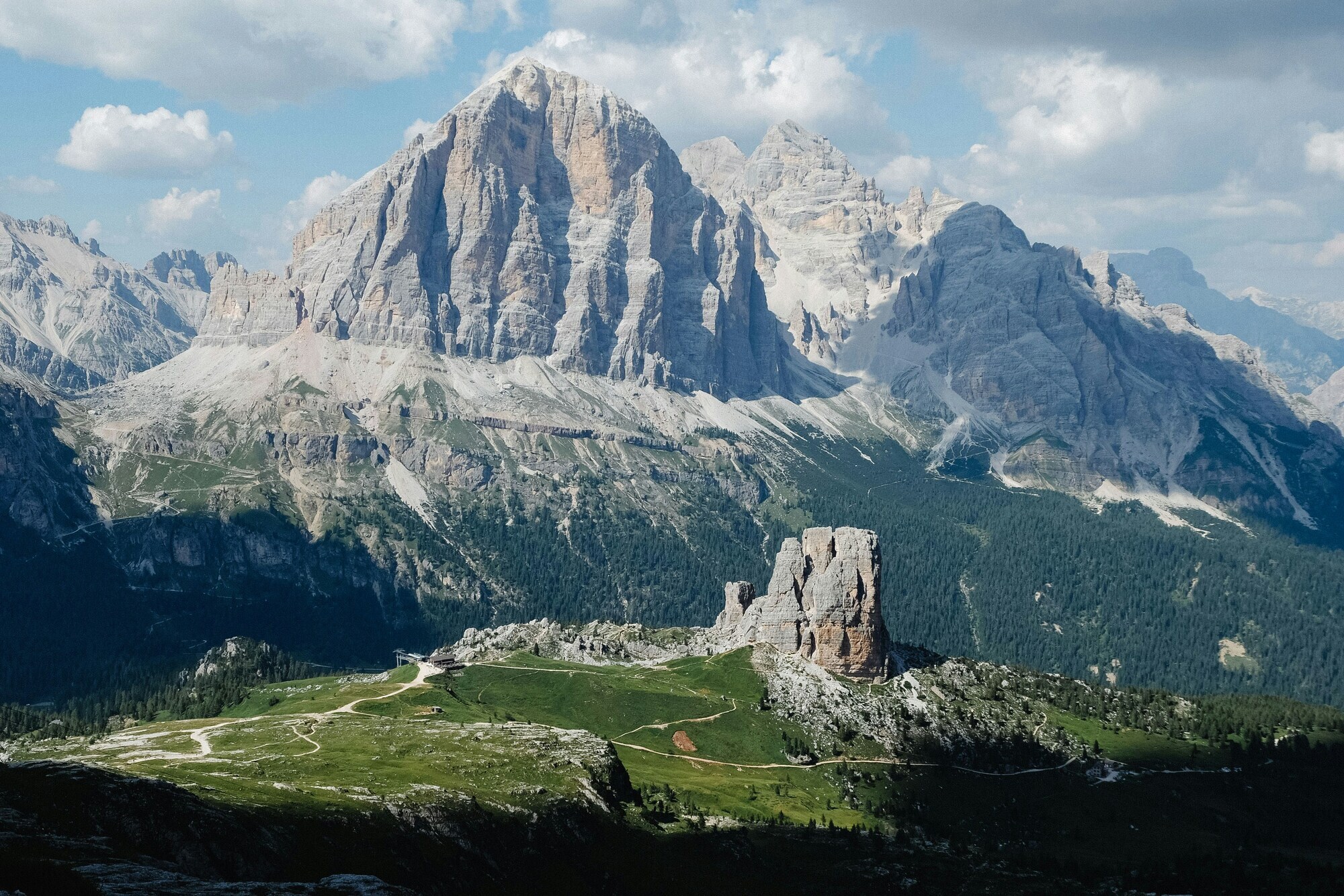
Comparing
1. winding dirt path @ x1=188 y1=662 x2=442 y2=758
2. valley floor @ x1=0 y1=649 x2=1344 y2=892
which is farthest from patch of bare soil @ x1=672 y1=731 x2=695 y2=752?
winding dirt path @ x1=188 y1=662 x2=442 y2=758

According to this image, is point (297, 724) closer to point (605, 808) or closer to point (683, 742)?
point (605, 808)

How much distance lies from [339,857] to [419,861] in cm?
914

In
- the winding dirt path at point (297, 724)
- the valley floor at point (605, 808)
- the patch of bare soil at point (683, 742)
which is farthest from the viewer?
the patch of bare soil at point (683, 742)

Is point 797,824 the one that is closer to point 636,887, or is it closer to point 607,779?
point 607,779

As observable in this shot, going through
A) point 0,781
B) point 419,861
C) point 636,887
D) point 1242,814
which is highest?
point 0,781

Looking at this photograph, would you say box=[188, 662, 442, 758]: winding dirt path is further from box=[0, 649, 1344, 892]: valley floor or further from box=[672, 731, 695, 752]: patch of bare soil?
box=[672, 731, 695, 752]: patch of bare soil

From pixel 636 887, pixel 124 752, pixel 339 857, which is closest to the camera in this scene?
pixel 339 857

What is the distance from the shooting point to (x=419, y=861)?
10812 cm

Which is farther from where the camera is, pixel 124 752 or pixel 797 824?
pixel 797 824

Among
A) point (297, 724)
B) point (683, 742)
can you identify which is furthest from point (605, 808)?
point (297, 724)

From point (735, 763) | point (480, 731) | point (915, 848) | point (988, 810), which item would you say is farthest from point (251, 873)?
point (988, 810)

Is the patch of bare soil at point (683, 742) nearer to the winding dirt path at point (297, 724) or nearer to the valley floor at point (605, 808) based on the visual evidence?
the valley floor at point (605, 808)

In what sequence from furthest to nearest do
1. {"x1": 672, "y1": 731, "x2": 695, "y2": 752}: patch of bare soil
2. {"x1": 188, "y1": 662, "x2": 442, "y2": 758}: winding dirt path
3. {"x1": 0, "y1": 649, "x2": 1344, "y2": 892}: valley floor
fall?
{"x1": 672, "y1": 731, "x2": 695, "y2": 752}: patch of bare soil
{"x1": 188, "y1": 662, "x2": 442, "y2": 758}: winding dirt path
{"x1": 0, "y1": 649, "x2": 1344, "y2": 892}: valley floor

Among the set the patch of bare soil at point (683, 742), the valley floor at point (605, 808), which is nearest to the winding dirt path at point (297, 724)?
the valley floor at point (605, 808)
